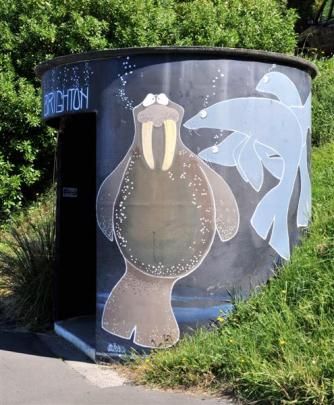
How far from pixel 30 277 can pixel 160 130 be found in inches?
128

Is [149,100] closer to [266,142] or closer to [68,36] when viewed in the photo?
[266,142]

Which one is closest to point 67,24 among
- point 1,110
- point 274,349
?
point 1,110

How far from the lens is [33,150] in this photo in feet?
37.0

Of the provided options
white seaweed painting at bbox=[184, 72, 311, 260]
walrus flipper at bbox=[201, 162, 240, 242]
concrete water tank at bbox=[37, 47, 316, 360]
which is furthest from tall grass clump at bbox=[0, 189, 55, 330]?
white seaweed painting at bbox=[184, 72, 311, 260]

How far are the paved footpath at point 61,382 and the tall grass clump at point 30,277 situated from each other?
34.9 inches

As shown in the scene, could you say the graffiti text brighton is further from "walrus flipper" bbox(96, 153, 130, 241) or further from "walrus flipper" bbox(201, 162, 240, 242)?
"walrus flipper" bbox(201, 162, 240, 242)

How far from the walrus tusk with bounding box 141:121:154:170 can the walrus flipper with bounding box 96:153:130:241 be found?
A: 0.18 metres

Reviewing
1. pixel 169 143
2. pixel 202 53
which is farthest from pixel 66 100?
pixel 202 53

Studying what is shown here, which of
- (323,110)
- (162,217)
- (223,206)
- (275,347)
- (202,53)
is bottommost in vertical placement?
(275,347)

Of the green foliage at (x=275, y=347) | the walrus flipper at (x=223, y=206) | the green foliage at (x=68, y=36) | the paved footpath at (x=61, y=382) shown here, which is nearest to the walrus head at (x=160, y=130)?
the walrus flipper at (x=223, y=206)

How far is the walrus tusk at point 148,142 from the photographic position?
554cm

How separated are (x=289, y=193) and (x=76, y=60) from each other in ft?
8.14

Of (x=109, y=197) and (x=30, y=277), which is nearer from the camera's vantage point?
(x=109, y=197)

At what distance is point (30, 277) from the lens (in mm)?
7785
